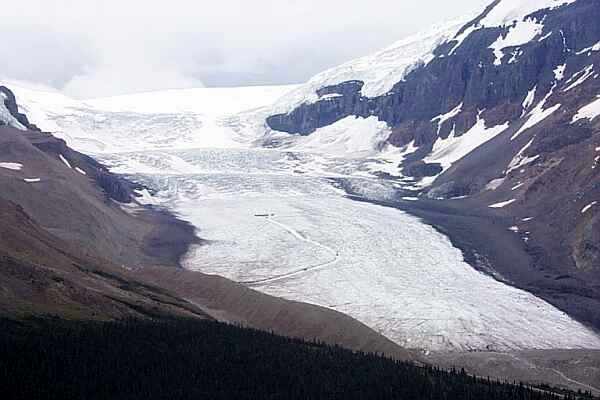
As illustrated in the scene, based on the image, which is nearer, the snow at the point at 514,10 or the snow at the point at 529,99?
the snow at the point at 529,99

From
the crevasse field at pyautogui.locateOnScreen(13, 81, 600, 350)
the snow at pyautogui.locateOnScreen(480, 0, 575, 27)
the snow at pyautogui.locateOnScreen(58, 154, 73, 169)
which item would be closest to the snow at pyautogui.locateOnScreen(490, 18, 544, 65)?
the snow at pyautogui.locateOnScreen(480, 0, 575, 27)

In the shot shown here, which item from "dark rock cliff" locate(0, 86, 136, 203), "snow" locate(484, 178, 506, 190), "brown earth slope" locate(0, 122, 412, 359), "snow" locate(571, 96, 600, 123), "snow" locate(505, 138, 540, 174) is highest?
"snow" locate(571, 96, 600, 123)

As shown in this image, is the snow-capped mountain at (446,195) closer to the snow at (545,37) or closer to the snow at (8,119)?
the snow at (545,37)

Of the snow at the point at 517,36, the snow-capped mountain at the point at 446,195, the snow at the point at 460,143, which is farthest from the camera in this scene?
the snow at the point at 517,36

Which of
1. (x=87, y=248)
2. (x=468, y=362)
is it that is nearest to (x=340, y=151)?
(x=87, y=248)

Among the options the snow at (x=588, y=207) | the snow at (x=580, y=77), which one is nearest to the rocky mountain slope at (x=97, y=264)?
the snow at (x=588, y=207)

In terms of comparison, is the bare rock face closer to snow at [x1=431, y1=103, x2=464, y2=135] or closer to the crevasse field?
snow at [x1=431, y1=103, x2=464, y2=135]
